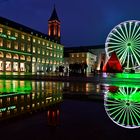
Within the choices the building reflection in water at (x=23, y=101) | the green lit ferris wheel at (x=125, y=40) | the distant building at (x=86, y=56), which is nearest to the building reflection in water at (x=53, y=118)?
the building reflection in water at (x=23, y=101)

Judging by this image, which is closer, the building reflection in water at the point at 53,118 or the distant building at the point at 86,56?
the building reflection in water at the point at 53,118

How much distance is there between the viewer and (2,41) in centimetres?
6391

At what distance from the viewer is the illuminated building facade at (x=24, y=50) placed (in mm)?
65312

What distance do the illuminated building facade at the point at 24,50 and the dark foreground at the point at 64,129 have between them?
60.6 m

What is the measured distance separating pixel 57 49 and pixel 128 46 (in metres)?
66.9

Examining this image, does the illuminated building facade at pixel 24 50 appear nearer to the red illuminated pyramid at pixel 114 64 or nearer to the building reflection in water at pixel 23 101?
the red illuminated pyramid at pixel 114 64

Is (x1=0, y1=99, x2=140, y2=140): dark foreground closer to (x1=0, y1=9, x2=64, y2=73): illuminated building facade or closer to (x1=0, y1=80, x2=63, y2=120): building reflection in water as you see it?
(x1=0, y1=80, x2=63, y2=120): building reflection in water

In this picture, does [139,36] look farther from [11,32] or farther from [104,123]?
[11,32]

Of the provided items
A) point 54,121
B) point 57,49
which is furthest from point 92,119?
point 57,49

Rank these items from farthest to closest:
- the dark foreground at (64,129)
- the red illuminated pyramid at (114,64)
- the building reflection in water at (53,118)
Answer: the red illuminated pyramid at (114,64) < the building reflection in water at (53,118) < the dark foreground at (64,129)

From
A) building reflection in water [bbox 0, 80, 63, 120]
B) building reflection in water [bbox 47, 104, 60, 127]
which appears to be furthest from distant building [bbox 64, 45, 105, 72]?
building reflection in water [bbox 47, 104, 60, 127]

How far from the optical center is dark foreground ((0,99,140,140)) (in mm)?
4695

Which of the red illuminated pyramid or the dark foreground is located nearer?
the dark foreground

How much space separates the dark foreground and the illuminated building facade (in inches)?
2387
